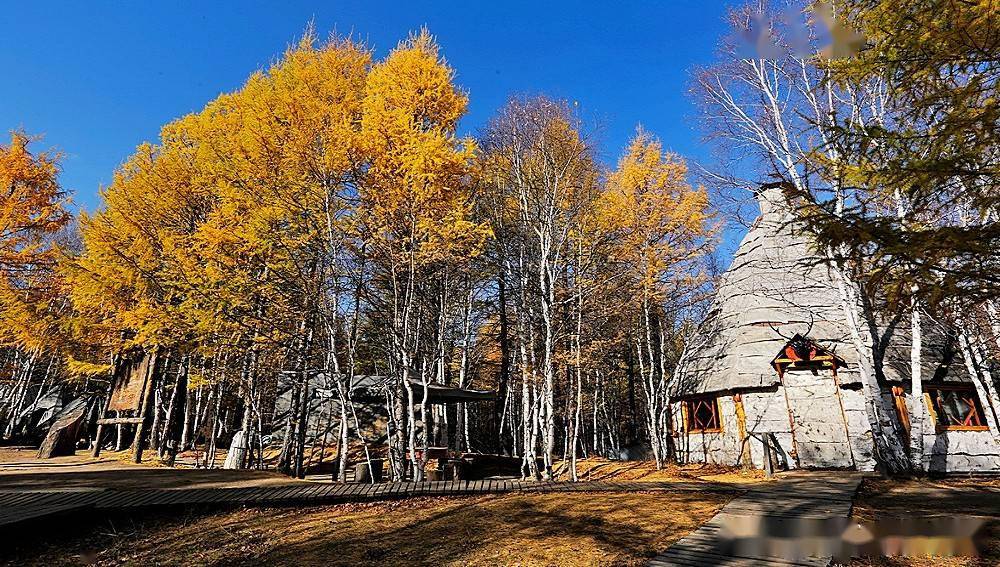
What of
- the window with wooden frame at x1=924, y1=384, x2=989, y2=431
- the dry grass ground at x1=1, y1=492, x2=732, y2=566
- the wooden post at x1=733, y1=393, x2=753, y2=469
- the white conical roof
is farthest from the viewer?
the white conical roof

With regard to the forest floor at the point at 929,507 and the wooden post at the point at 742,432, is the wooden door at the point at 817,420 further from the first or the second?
the forest floor at the point at 929,507

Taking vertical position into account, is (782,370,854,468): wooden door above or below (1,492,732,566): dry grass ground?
above

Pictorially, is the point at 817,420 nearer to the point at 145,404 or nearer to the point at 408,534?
the point at 408,534

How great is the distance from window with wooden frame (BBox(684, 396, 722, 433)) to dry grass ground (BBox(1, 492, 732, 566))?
315 inches

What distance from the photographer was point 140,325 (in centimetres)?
1247

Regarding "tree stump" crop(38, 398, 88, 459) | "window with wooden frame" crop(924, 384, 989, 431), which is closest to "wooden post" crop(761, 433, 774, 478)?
"window with wooden frame" crop(924, 384, 989, 431)

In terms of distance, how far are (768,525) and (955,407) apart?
1189 cm

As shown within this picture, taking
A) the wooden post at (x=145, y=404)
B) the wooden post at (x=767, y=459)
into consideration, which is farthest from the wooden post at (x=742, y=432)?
the wooden post at (x=145, y=404)

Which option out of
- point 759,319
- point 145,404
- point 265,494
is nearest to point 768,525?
point 265,494

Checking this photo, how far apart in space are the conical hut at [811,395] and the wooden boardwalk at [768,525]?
12.0 feet

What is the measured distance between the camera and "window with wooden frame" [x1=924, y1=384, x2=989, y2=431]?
41.4ft

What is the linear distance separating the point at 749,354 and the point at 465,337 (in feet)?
31.5

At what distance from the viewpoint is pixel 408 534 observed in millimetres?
5934

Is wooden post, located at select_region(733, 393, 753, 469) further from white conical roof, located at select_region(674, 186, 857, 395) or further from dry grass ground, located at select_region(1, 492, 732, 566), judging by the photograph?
dry grass ground, located at select_region(1, 492, 732, 566)
